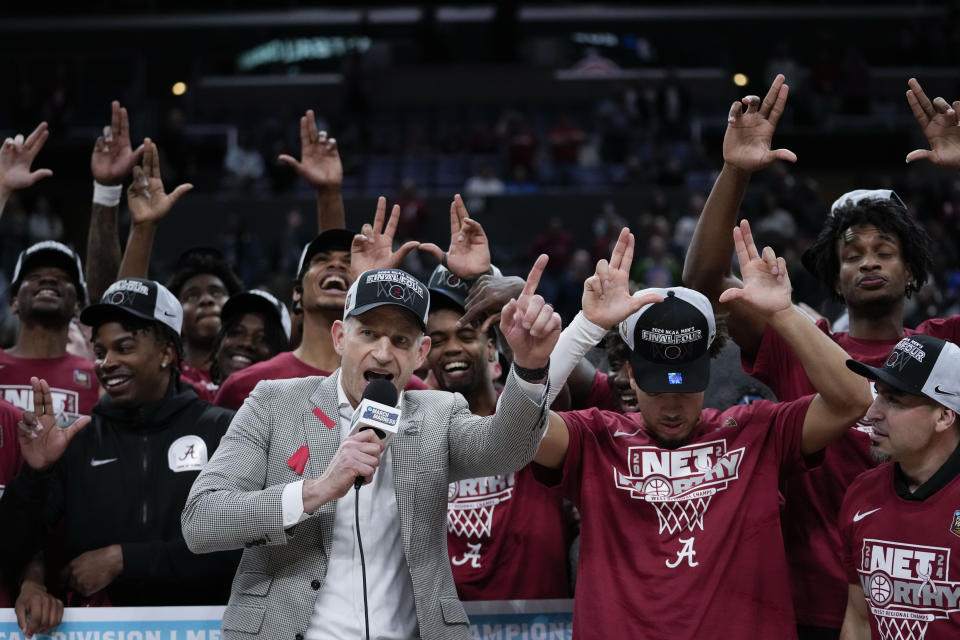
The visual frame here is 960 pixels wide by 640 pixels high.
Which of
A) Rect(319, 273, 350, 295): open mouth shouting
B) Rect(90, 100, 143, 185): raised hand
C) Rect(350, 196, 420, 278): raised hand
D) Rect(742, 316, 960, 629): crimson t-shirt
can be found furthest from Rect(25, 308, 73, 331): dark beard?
Rect(742, 316, 960, 629): crimson t-shirt

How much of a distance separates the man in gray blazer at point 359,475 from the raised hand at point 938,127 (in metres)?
1.88

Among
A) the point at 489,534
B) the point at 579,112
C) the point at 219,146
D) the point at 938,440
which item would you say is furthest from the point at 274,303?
the point at 579,112

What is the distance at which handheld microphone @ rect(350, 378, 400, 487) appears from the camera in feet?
9.88

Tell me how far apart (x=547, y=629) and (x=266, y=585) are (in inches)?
51.9

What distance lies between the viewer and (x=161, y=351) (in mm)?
4523

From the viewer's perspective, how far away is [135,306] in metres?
4.49

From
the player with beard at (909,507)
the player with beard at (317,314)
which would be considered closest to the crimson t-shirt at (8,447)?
the player with beard at (317,314)

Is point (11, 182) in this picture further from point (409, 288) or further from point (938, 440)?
point (938, 440)

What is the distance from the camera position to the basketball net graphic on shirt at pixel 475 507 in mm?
4332

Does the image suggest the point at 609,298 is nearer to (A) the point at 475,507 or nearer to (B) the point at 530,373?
(B) the point at 530,373

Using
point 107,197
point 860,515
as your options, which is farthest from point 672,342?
point 107,197

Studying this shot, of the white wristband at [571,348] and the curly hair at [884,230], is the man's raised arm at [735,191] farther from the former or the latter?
the white wristband at [571,348]

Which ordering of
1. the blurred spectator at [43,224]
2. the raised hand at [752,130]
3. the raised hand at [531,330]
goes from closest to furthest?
the raised hand at [531,330], the raised hand at [752,130], the blurred spectator at [43,224]

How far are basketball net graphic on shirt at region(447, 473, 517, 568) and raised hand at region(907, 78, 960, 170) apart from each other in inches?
77.9
